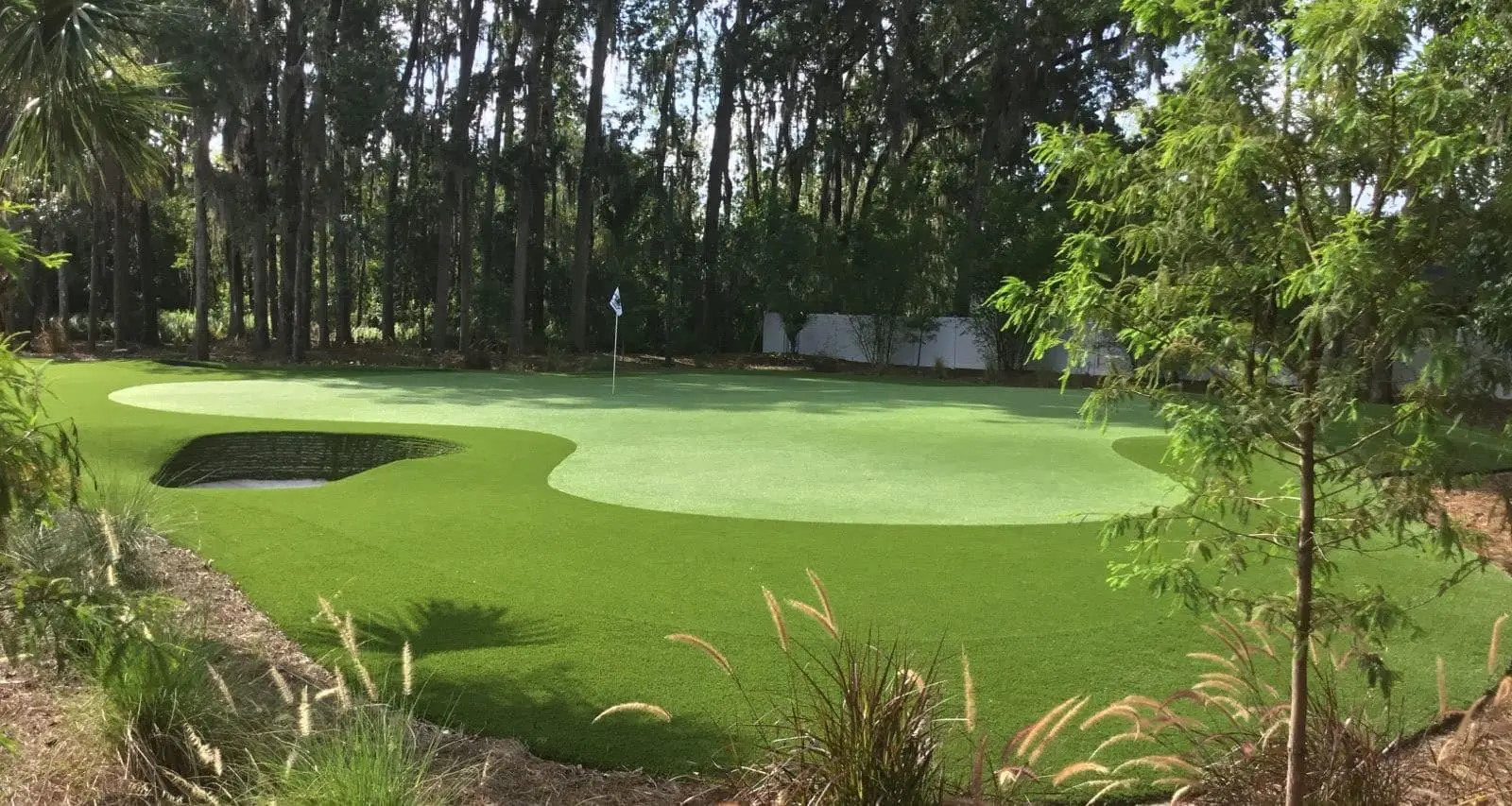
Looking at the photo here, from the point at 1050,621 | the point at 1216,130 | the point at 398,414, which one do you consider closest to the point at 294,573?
the point at 1050,621

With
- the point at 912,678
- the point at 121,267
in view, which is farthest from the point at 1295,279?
the point at 121,267

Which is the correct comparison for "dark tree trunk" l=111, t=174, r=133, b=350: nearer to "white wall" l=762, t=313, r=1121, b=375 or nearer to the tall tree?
"white wall" l=762, t=313, r=1121, b=375

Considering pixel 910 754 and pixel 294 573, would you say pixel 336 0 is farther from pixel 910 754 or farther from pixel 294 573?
pixel 910 754

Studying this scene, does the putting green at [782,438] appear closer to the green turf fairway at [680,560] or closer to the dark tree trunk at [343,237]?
the green turf fairway at [680,560]

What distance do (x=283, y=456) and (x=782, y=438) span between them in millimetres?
5865

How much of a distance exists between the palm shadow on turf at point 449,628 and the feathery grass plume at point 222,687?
118 centimetres

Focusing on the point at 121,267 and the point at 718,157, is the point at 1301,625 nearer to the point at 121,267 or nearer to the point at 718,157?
the point at 121,267

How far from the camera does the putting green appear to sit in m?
8.53

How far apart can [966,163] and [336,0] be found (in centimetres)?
1893

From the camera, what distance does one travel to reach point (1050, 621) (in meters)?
5.29

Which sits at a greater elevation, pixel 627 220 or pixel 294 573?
pixel 627 220

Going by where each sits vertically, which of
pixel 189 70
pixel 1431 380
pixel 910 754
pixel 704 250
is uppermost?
pixel 189 70

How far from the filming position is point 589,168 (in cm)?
2812

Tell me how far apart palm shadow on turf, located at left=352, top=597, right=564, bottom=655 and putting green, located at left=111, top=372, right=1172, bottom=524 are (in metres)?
2.79
